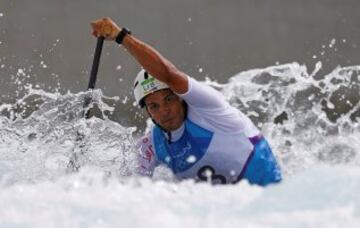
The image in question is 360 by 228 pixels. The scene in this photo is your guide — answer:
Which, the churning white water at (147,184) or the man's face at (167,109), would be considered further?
the man's face at (167,109)

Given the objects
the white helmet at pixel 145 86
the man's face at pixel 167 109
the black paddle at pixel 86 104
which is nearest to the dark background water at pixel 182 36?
the black paddle at pixel 86 104

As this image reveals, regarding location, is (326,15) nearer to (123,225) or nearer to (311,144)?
(311,144)

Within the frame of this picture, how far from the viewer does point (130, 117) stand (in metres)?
6.92

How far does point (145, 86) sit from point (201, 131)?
0.31m

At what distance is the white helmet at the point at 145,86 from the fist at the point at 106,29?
22cm

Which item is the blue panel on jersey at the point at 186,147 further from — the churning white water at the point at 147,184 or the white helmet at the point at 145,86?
the white helmet at the point at 145,86

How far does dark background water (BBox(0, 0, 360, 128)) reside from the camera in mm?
7672

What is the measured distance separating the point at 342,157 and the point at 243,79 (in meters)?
0.93

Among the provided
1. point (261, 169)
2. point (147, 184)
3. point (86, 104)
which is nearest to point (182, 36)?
point (86, 104)

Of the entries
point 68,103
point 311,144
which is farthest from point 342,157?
point 68,103

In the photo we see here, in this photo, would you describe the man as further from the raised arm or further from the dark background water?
the dark background water

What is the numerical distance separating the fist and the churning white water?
1.96 feet

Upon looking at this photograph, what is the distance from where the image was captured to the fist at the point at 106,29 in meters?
3.76

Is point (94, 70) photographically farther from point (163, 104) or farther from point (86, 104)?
point (163, 104)
